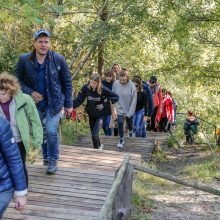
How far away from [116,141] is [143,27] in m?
4.18

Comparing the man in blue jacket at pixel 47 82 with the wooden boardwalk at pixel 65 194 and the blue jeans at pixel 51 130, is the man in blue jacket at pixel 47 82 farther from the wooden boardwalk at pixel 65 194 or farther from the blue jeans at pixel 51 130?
the wooden boardwalk at pixel 65 194

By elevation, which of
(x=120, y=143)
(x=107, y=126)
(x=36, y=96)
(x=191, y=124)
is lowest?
(x=120, y=143)

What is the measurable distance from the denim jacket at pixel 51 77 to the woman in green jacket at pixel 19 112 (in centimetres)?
100

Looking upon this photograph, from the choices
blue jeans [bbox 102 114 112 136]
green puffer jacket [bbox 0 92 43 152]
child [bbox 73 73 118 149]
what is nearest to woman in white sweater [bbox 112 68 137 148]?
child [bbox 73 73 118 149]

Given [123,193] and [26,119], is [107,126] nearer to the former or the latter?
[123,193]

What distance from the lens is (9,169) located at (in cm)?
302

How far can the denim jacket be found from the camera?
17.5ft

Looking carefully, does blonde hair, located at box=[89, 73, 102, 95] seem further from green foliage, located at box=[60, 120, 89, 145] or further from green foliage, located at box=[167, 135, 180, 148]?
green foliage, located at box=[167, 135, 180, 148]

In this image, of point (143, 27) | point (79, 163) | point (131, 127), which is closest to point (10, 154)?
point (79, 163)

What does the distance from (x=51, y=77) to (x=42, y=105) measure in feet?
1.40

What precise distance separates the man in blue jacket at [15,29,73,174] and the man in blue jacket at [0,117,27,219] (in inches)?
92.9

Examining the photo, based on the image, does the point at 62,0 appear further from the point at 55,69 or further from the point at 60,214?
the point at 60,214

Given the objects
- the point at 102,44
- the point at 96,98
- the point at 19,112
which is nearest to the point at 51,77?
the point at 19,112

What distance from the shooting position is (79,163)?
721 centimetres
